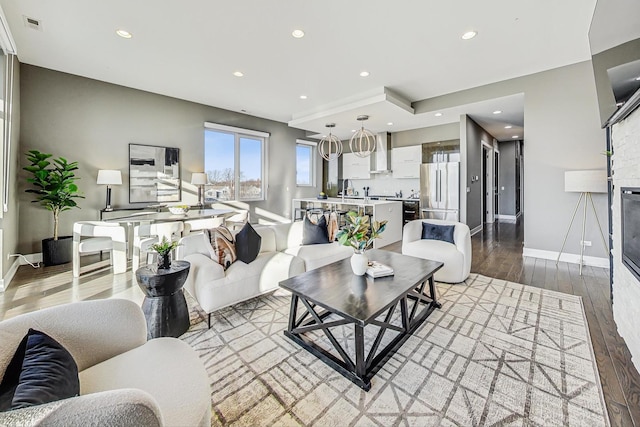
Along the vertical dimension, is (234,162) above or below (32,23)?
below

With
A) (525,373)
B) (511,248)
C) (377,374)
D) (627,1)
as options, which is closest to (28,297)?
(377,374)

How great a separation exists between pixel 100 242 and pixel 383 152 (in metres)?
6.36

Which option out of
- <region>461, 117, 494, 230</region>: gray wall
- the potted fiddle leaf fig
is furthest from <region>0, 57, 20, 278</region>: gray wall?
<region>461, 117, 494, 230</region>: gray wall

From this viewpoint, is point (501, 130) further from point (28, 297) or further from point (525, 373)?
point (28, 297)

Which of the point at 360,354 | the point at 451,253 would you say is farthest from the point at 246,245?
the point at 451,253

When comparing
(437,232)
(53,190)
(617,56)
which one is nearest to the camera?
(617,56)

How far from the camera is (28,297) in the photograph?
3.02m

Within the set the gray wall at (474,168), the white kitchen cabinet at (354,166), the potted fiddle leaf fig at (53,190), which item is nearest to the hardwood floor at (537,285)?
the potted fiddle leaf fig at (53,190)

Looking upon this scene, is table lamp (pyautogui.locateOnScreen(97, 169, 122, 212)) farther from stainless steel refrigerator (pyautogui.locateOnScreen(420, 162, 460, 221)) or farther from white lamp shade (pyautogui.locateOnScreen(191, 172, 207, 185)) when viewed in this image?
stainless steel refrigerator (pyautogui.locateOnScreen(420, 162, 460, 221))

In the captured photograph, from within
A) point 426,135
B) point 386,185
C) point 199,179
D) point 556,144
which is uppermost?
point 426,135

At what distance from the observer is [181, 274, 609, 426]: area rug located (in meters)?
1.48

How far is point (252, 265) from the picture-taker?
279 centimetres

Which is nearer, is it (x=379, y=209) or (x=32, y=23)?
(x=32, y=23)

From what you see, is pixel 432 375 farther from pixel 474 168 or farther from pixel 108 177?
pixel 474 168
